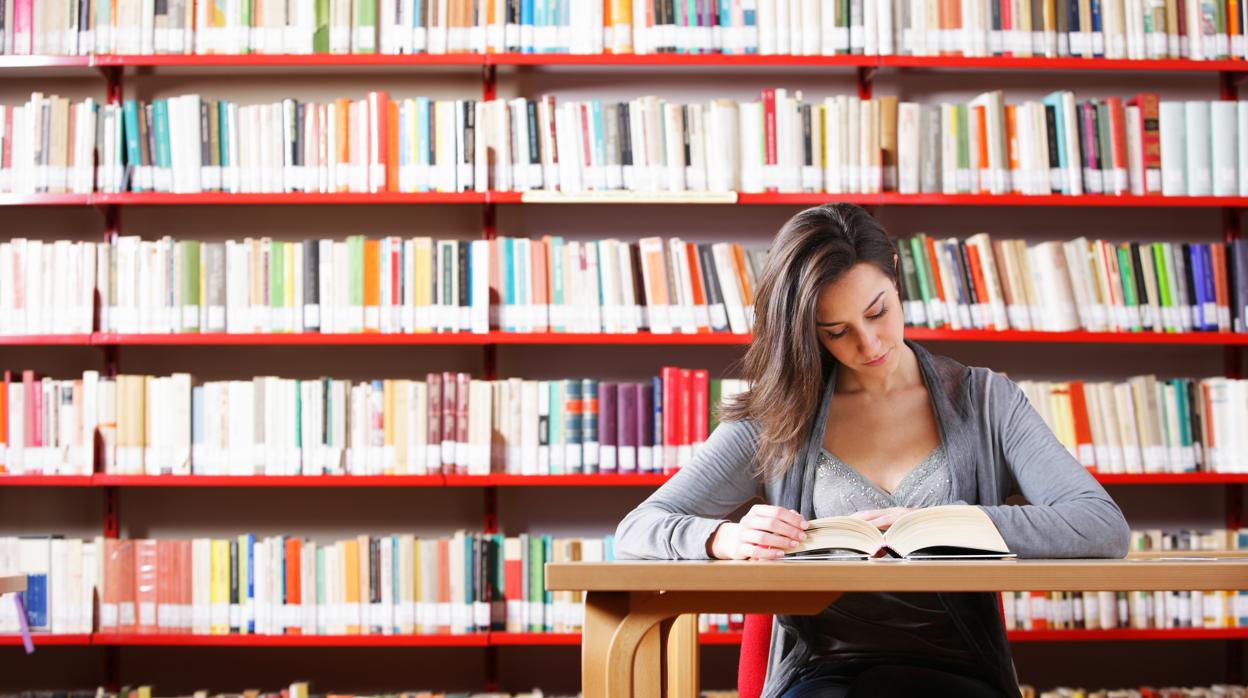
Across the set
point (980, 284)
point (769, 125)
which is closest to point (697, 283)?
point (769, 125)

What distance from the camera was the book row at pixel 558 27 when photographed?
2.90 metres

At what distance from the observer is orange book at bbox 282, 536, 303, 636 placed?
2.78m

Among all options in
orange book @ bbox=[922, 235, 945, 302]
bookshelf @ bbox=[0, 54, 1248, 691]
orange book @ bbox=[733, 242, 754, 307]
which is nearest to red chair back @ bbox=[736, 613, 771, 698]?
bookshelf @ bbox=[0, 54, 1248, 691]

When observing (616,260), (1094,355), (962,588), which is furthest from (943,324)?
(962,588)

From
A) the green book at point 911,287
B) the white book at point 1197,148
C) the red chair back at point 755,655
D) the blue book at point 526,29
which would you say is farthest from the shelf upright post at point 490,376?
the white book at point 1197,148

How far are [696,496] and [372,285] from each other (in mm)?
1468

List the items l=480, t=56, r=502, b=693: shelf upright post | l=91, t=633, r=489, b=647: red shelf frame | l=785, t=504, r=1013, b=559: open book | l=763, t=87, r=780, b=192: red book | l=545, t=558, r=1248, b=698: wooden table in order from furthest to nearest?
1. l=480, t=56, r=502, b=693: shelf upright post
2. l=763, t=87, r=780, b=192: red book
3. l=91, t=633, r=489, b=647: red shelf frame
4. l=785, t=504, r=1013, b=559: open book
5. l=545, t=558, r=1248, b=698: wooden table

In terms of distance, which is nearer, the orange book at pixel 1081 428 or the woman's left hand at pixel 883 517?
the woman's left hand at pixel 883 517

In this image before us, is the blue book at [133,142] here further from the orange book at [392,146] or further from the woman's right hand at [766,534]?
the woman's right hand at [766,534]

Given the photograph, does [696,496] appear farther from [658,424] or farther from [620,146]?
[620,146]

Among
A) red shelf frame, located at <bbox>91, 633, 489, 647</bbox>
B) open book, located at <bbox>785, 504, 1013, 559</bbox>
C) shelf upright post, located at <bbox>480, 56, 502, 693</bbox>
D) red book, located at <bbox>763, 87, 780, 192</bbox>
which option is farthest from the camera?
shelf upright post, located at <bbox>480, 56, 502, 693</bbox>

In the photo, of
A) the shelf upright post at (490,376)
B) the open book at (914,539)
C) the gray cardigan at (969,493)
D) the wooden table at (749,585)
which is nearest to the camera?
the wooden table at (749,585)

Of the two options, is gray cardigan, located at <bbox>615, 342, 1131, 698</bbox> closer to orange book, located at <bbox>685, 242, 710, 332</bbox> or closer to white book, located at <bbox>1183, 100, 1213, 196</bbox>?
orange book, located at <bbox>685, 242, 710, 332</bbox>

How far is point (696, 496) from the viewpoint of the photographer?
1.64m
